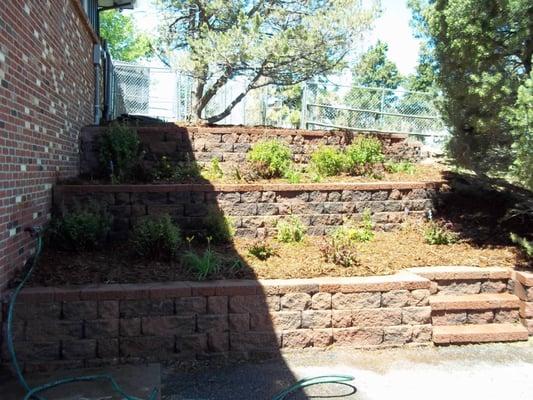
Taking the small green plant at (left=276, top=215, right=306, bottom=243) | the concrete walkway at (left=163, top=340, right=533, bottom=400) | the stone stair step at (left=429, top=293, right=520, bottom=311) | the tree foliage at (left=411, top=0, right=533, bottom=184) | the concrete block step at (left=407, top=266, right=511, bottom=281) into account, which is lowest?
the concrete walkway at (left=163, top=340, right=533, bottom=400)

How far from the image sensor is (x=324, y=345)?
463cm

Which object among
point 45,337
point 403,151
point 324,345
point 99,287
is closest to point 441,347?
point 324,345

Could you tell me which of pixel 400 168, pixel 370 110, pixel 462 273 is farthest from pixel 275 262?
pixel 370 110

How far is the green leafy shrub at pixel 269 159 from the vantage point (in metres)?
7.31

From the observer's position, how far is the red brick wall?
4.01 m

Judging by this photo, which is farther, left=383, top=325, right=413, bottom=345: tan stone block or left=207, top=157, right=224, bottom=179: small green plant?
left=207, top=157, right=224, bottom=179: small green plant

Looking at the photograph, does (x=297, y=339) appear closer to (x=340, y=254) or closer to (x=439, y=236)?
(x=340, y=254)

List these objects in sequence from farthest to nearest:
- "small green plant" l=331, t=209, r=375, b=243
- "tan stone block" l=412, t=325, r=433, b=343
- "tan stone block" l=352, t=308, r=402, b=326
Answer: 1. "small green plant" l=331, t=209, r=375, b=243
2. "tan stone block" l=412, t=325, r=433, b=343
3. "tan stone block" l=352, t=308, r=402, b=326

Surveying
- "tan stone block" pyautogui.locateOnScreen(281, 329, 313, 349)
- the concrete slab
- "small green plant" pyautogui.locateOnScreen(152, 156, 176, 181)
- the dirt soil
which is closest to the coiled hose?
the concrete slab

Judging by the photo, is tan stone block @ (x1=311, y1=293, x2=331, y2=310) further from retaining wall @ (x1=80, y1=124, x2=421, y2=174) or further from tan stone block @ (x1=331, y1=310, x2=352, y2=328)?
retaining wall @ (x1=80, y1=124, x2=421, y2=174)

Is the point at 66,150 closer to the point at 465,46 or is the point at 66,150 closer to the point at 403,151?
the point at 465,46

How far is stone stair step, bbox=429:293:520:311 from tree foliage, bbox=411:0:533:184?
4.09 feet

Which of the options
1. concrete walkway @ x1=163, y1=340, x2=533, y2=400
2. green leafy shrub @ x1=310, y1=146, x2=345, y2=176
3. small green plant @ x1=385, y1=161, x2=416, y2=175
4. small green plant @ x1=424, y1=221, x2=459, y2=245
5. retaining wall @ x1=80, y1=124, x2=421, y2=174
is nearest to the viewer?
concrete walkway @ x1=163, y1=340, x2=533, y2=400

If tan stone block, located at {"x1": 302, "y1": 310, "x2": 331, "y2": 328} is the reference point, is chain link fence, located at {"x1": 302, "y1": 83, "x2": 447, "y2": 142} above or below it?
above
